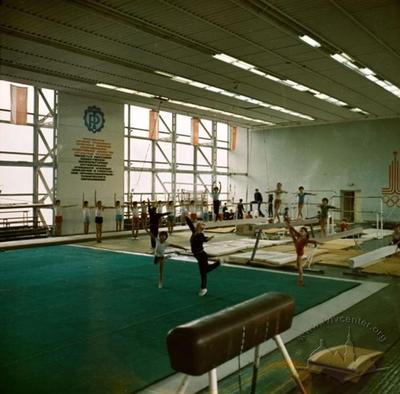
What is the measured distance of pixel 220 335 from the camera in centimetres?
335

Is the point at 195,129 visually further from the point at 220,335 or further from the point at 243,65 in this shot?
the point at 220,335

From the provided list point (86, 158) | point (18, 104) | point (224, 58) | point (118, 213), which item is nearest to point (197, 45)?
point (224, 58)

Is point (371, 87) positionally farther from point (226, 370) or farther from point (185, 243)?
point (226, 370)

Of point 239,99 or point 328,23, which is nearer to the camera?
point 328,23

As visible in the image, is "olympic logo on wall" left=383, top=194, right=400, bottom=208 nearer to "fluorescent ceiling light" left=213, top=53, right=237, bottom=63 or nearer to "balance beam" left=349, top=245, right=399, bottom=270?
"balance beam" left=349, top=245, right=399, bottom=270

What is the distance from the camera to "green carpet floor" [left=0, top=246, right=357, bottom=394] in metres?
5.02

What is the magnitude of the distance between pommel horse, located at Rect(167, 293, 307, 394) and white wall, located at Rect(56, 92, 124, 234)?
16108mm

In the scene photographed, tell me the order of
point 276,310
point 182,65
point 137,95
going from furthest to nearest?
point 137,95, point 182,65, point 276,310

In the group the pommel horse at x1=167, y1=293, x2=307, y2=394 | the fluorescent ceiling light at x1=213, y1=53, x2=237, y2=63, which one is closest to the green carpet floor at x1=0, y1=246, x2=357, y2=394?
the pommel horse at x1=167, y1=293, x2=307, y2=394

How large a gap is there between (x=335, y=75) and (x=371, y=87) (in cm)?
283

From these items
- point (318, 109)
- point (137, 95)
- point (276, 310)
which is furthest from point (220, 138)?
point (276, 310)

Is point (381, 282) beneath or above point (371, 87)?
beneath

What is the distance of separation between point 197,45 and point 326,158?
16310mm

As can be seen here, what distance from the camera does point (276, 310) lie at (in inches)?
157
